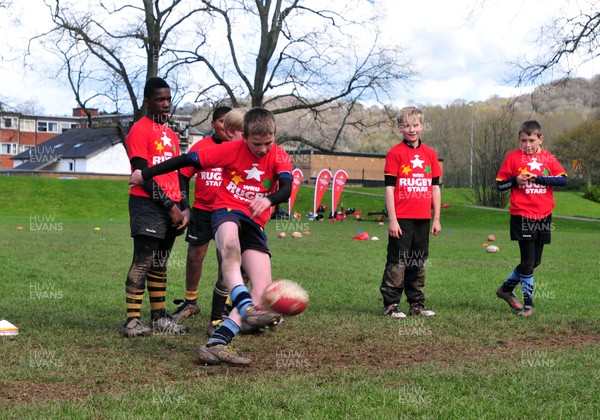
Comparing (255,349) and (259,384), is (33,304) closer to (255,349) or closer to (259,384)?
(255,349)

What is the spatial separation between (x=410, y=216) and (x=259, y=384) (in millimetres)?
3678

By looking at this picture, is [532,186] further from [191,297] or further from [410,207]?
[191,297]

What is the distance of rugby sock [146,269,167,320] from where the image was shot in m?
6.95

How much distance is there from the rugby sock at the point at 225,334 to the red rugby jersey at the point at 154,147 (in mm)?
1707

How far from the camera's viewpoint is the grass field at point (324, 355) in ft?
13.6

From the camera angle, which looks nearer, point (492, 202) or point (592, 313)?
point (592, 313)

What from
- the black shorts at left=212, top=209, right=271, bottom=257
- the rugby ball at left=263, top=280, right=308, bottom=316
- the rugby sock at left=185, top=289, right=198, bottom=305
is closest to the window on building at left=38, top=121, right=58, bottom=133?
the rugby sock at left=185, top=289, right=198, bottom=305

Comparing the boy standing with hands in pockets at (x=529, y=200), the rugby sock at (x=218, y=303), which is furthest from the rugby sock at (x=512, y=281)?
the rugby sock at (x=218, y=303)

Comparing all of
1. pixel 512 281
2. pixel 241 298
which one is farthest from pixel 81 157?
pixel 241 298

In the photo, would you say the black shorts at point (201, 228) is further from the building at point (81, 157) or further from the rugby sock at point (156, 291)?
the building at point (81, 157)

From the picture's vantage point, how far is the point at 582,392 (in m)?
4.46

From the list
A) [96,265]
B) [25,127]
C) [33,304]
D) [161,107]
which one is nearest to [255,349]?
[161,107]

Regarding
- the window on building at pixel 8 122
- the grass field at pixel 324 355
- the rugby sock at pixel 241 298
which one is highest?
the window on building at pixel 8 122

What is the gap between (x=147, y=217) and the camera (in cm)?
653
